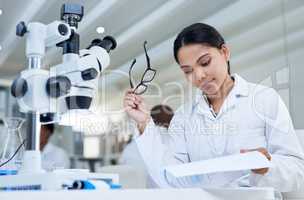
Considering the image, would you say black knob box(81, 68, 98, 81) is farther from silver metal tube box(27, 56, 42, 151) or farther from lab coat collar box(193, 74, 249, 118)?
lab coat collar box(193, 74, 249, 118)

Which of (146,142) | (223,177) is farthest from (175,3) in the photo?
(223,177)

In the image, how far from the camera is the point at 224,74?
1264mm

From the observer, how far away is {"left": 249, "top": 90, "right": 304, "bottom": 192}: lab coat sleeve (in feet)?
3.02

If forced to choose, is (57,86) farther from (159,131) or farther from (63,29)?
(159,131)

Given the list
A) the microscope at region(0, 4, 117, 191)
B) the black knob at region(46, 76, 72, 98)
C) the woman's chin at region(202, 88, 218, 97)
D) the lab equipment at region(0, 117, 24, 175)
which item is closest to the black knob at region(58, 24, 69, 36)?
the microscope at region(0, 4, 117, 191)

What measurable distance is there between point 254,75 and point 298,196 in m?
→ 0.57

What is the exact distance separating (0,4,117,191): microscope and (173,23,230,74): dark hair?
471mm

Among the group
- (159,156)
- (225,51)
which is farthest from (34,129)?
(225,51)

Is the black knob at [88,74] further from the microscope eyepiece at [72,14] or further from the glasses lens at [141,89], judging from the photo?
the glasses lens at [141,89]

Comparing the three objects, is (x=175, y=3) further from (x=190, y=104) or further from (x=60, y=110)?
(x=60, y=110)

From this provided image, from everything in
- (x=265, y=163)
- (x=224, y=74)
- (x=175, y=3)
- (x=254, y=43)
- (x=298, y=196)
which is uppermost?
(x=175, y=3)

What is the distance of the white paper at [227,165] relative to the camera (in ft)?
2.41

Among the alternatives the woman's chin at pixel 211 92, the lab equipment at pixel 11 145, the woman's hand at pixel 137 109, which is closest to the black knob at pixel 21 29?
the lab equipment at pixel 11 145

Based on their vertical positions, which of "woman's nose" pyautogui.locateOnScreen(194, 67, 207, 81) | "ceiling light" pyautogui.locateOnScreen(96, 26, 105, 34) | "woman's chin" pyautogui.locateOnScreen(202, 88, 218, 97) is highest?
"ceiling light" pyautogui.locateOnScreen(96, 26, 105, 34)
